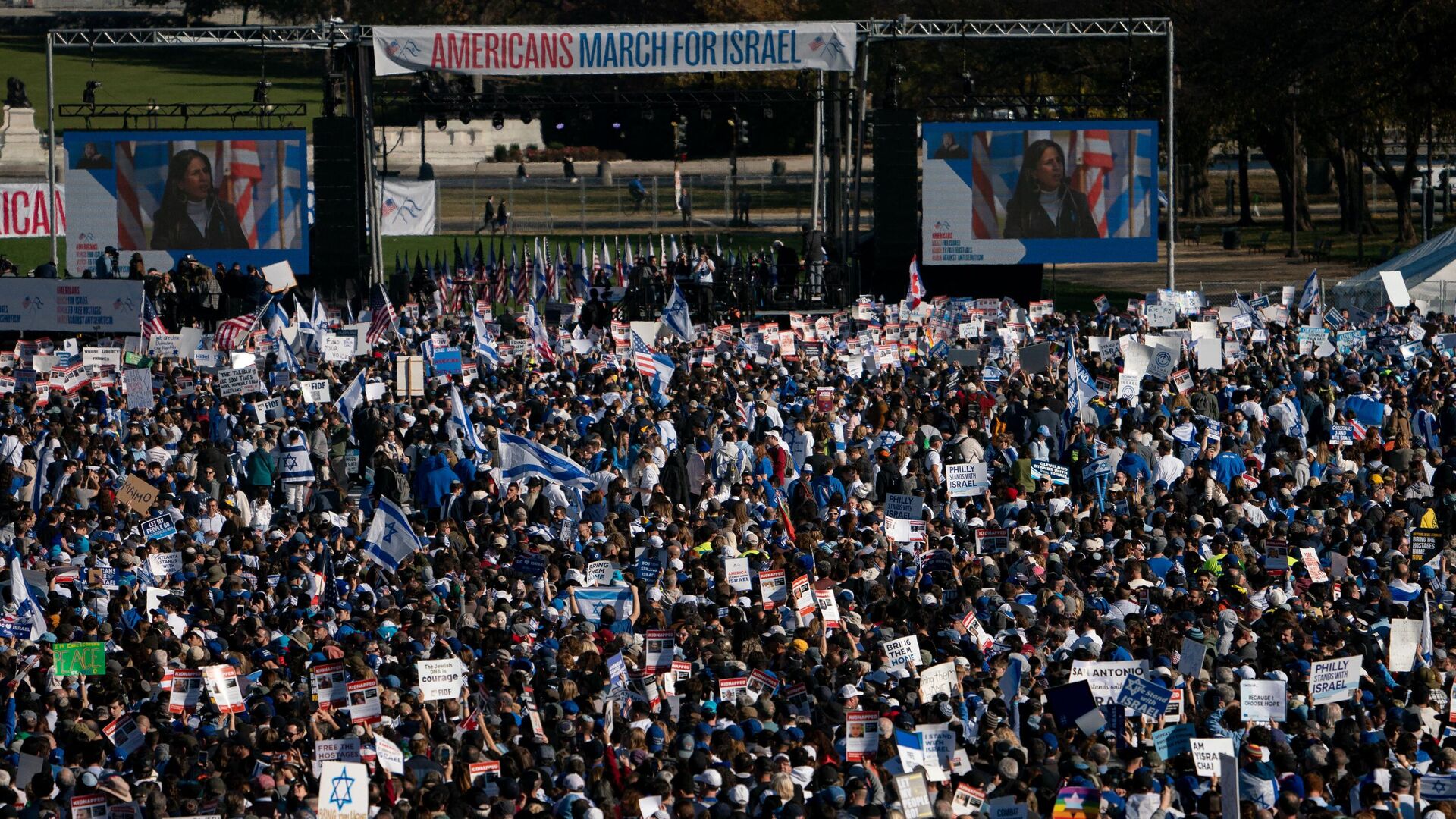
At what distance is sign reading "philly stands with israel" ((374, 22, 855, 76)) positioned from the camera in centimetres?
3722

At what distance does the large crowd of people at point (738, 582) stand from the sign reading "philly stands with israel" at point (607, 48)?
9.73 m

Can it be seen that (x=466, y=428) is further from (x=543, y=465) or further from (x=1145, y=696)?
(x=1145, y=696)

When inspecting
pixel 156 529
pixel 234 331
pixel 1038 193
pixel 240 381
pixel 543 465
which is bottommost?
pixel 156 529

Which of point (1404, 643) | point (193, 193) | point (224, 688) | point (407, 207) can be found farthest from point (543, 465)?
point (407, 207)

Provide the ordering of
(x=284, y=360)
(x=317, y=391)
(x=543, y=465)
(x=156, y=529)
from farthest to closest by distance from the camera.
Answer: (x=284, y=360) → (x=317, y=391) → (x=543, y=465) → (x=156, y=529)

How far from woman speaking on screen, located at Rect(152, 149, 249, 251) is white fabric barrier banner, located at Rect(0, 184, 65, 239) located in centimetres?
1483

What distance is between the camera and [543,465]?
20625mm

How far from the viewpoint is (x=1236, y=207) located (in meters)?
76.5

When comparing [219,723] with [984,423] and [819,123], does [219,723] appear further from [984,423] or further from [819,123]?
[819,123]

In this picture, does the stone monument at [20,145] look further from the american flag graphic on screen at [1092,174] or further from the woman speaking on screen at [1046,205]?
the woman speaking on screen at [1046,205]

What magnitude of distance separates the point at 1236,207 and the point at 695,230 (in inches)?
951

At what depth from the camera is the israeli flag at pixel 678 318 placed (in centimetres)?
3178

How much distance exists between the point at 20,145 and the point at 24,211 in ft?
78.6

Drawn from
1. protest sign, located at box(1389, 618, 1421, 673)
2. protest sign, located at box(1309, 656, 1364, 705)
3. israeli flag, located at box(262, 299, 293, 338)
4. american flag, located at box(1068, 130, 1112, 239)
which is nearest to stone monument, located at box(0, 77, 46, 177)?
israeli flag, located at box(262, 299, 293, 338)
